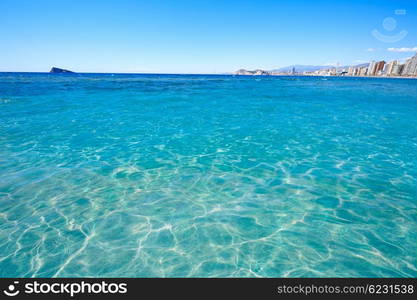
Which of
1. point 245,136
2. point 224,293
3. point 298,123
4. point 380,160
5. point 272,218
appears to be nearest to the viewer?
point 224,293

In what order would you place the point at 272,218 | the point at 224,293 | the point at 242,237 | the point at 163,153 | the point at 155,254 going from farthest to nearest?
the point at 163,153, the point at 272,218, the point at 242,237, the point at 155,254, the point at 224,293

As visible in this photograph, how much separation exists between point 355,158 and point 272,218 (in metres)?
7.74

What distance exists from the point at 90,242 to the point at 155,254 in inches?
73.8

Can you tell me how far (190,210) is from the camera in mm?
7582

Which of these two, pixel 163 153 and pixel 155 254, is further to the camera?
pixel 163 153

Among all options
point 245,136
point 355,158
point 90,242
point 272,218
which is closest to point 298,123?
point 245,136

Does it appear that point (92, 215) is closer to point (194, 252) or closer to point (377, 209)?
point (194, 252)

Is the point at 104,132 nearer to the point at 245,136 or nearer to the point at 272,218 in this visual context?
the point at 245,136

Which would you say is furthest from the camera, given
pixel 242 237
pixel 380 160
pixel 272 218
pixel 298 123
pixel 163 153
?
pixel 298 123

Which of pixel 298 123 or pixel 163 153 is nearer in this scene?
pixel 163 153

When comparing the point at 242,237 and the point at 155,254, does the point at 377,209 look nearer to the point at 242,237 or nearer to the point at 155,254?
the point at 242,237

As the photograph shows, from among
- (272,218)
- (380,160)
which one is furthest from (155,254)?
(380,160)

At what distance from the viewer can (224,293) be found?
4.67 meters

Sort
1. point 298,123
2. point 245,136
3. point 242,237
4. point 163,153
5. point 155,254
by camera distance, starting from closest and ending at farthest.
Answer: point 155,254, point 242,237, point 163,153, point 245,136, point 298,123
